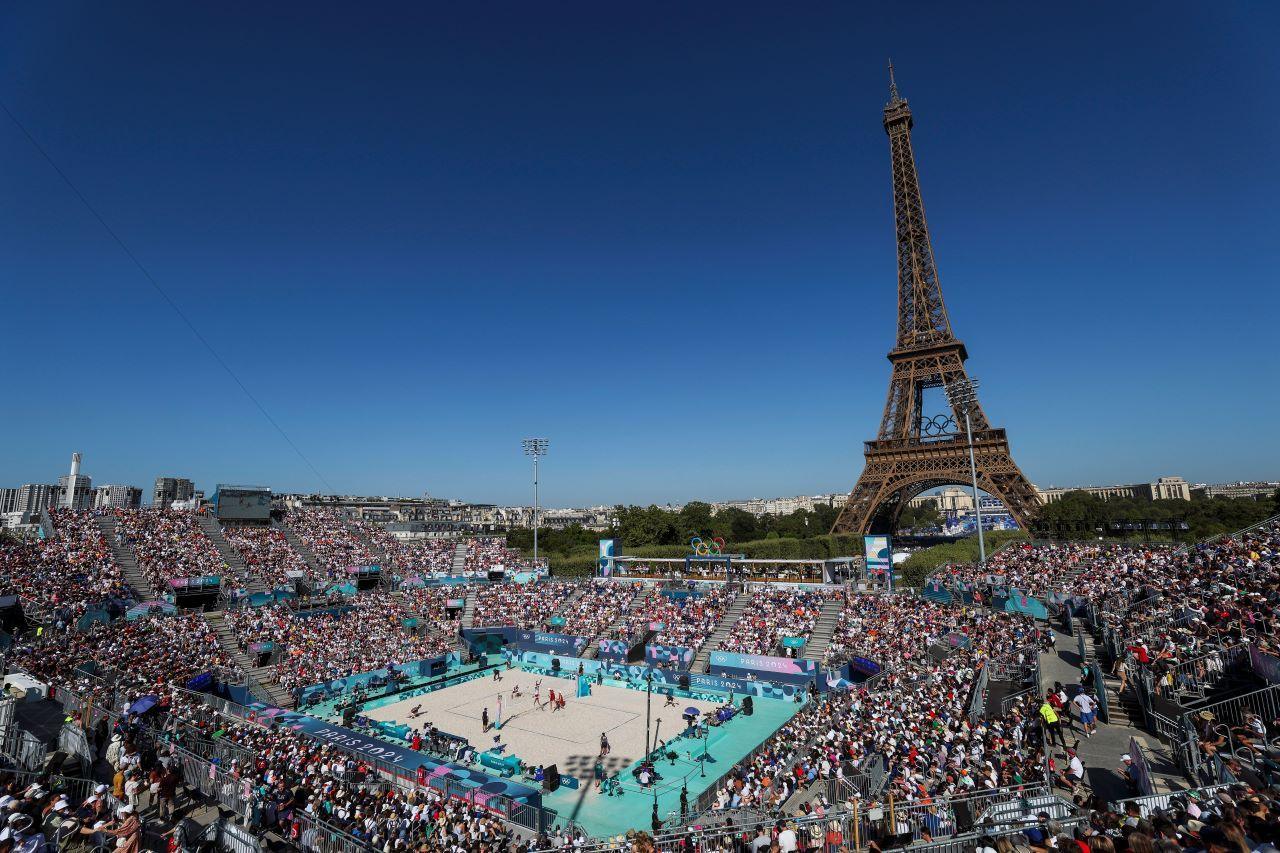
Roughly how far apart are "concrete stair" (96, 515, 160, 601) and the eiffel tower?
47543 mm

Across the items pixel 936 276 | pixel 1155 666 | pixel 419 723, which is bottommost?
pixel 419 723

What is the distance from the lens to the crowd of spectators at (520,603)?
142 ft

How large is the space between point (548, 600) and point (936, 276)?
4118 cm

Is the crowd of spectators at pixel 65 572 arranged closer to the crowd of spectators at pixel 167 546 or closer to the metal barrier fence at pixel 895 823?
the crowd of spectators at pixel 167 546

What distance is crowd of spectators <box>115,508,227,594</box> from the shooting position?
38.4 metres

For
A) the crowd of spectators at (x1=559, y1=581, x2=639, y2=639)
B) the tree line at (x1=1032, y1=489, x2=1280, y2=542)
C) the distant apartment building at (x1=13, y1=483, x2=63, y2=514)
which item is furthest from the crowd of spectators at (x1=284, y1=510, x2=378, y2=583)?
the distant apartment building at (x1=13, y1=483, x2=63, y2=514)

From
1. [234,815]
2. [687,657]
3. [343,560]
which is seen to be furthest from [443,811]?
[343,560]

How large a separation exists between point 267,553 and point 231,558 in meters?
→ 2.63

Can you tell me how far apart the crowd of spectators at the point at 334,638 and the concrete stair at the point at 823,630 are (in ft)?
73.3

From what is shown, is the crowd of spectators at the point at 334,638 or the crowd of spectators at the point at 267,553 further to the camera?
the crowd of spectators at the point at 267,553

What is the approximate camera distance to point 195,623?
33406mm

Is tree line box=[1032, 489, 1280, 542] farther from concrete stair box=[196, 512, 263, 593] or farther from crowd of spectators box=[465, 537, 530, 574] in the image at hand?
concrete stair box=[196, 512, 263, 593]

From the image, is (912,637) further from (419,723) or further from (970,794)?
(419,723)

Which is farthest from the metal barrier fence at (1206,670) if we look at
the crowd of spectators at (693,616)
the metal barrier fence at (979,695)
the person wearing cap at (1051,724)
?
the crowd of spectators at (693,616)
